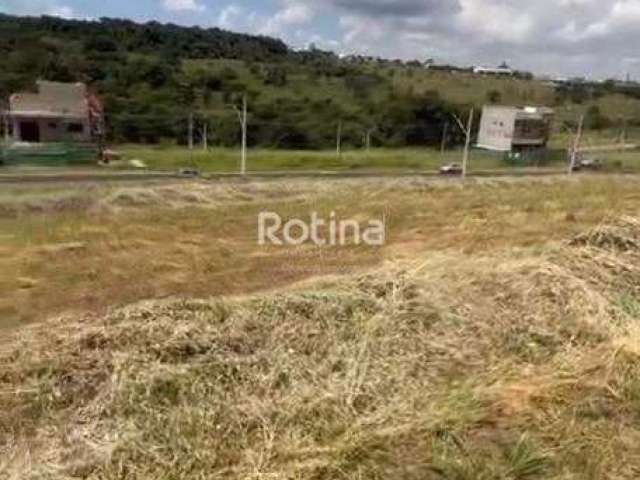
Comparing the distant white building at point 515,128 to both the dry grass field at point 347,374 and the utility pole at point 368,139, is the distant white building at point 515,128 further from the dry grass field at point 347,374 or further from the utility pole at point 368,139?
the dry grass field at point 347,374

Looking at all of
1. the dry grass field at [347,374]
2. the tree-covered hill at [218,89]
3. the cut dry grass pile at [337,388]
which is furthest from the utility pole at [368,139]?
the cut dry grass pile at [337,388]

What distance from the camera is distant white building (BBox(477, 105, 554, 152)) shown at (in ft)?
Result: 180

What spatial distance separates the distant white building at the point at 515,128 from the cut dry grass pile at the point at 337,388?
2029 inches

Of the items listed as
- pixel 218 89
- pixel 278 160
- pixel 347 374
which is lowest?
pixel 278 160

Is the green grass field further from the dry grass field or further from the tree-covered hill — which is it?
the dry grass field

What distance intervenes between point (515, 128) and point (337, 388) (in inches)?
2106

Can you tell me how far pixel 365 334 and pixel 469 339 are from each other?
67cm

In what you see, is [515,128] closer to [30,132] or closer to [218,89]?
[218,89]

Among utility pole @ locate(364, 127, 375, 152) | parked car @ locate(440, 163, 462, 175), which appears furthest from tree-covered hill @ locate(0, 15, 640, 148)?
parked car @ locate(440, 163, 462, 175)

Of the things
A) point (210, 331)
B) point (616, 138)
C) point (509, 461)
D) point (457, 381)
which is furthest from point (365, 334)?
point (616, 138)

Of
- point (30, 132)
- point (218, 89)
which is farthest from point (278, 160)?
point (218, 89)

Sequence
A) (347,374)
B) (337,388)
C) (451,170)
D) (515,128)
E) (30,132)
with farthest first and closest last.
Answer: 1. (515,128)
2. (30,132)
3. (451,170)
4. (347,374)
5. (337,388)

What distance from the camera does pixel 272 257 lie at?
9.03m

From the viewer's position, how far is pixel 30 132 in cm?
4609
